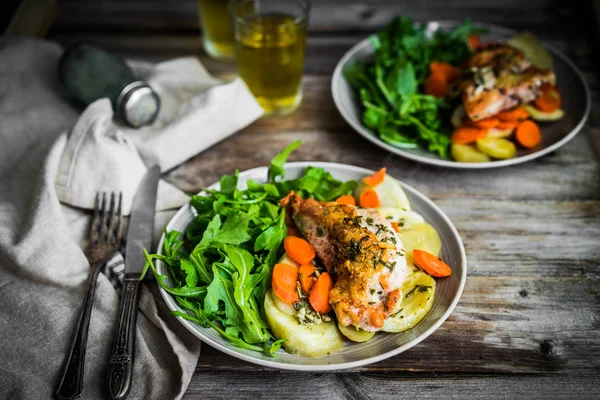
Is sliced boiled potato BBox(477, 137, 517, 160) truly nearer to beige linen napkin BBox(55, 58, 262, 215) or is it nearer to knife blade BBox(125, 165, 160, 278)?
beige linen napkin BBox(55, 58, 262, 215)

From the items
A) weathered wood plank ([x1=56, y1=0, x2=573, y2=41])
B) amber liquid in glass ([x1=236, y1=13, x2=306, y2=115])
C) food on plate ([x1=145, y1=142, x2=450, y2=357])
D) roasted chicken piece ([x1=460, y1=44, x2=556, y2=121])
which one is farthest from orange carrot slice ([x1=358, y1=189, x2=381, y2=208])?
weathered wood plank ([x1=56, y1=0, x2=573, y2=41])

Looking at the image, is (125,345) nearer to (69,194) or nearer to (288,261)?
(288,261)

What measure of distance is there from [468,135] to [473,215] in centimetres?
45

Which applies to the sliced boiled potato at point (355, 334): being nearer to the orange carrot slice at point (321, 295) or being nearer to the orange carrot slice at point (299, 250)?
the orange carrot slice at point (321, 295)

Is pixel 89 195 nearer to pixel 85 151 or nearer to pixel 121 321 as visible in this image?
pixel 85 151

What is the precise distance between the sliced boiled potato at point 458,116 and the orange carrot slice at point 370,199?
87cm

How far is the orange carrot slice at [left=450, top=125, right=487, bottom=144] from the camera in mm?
2906

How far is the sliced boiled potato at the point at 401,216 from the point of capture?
7.60ft

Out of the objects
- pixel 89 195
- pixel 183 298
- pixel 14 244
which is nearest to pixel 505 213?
pixel 183 298

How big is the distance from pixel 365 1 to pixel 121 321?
3.27 metres

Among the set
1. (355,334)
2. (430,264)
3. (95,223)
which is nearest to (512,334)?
(430,264)

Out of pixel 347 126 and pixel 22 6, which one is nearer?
pixel 347 126

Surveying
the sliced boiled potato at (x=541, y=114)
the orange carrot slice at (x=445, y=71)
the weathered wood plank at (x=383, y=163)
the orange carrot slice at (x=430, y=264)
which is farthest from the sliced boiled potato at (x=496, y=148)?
the orange carrot slice at (x=430, y=264)

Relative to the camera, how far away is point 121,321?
2.13 m
